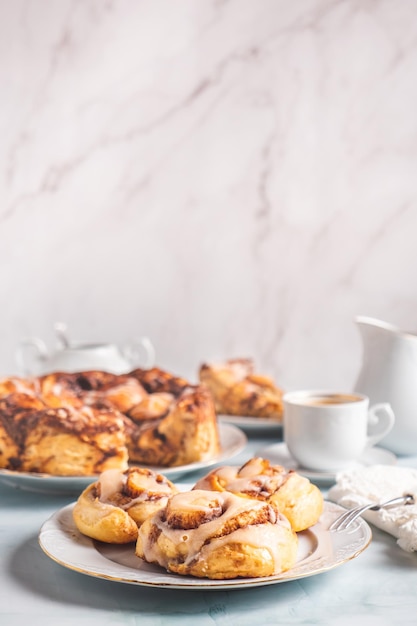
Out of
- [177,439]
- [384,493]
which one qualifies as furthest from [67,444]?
[384,493]

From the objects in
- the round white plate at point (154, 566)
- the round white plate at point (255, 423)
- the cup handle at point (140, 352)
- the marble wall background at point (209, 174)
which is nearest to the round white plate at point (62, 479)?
the round white plate at point (154, 566)

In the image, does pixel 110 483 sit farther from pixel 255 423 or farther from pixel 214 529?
pixel 255 423

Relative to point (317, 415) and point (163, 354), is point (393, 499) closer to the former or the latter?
point (317, 415)

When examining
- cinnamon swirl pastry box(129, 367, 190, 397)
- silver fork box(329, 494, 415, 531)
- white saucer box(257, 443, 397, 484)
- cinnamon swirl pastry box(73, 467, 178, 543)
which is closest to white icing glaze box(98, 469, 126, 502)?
cinnamon swirl pastry box(73, 467, 178, 543)

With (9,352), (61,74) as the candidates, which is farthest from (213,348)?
(61,74)

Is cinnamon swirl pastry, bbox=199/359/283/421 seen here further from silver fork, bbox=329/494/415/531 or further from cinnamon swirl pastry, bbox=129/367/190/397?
silver fork, bbox=329/494/415/531
